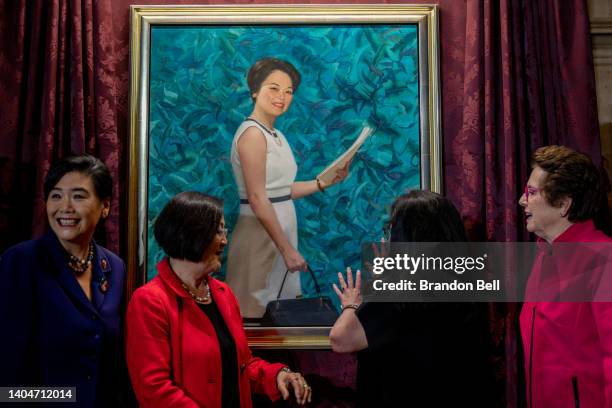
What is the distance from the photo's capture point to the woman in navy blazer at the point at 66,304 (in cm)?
189

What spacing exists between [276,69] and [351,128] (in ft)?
1.29

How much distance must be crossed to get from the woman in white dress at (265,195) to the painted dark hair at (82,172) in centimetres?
58

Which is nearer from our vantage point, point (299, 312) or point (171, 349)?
point (171, 349)

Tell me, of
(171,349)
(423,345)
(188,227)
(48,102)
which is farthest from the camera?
(48,102)

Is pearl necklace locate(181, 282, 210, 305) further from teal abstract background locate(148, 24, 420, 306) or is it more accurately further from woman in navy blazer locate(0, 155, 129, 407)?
teal abstract background locate(148, 24, 420, 306)

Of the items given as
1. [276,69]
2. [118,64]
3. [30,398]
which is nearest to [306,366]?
[30,398]

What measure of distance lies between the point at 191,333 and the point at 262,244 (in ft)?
2.12

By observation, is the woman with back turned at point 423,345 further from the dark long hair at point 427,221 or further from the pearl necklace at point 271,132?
the pearl necklace at point 271,132

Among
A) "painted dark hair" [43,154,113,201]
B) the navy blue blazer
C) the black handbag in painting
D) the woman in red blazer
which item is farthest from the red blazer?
the black handbag in painting

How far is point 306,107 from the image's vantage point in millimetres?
2543

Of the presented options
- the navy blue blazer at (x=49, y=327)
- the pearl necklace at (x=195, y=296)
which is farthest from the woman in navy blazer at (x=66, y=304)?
the pearl necklace at (x=195, y=296)

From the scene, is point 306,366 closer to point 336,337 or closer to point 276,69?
point 336,337

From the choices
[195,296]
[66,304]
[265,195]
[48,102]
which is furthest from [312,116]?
[66,304]

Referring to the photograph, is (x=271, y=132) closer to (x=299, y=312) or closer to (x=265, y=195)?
(x=265, y=195)
